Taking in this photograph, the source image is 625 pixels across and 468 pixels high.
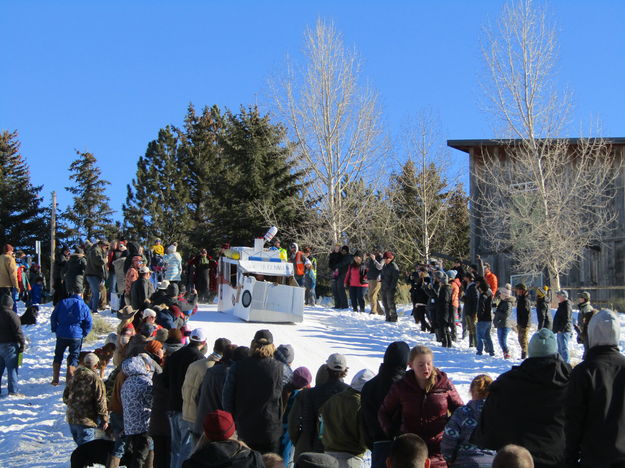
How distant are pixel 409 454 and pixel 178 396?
13.9 ft

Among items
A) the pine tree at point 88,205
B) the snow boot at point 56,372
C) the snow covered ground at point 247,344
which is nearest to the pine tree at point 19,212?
the pine tree at point 88,205

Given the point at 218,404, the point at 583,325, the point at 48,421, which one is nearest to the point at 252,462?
the point at 218,404

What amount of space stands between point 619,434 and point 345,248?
19.1 metres

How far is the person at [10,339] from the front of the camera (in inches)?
517

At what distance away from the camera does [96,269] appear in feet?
66.9

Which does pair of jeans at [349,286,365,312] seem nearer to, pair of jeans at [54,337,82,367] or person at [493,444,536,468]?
pair of jeans at [54,337,82,367]

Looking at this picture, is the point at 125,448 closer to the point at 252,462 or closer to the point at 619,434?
the point at 252,462

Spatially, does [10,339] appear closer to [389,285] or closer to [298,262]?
[389,285]

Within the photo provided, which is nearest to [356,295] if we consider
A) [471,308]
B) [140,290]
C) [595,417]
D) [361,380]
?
[471,308]

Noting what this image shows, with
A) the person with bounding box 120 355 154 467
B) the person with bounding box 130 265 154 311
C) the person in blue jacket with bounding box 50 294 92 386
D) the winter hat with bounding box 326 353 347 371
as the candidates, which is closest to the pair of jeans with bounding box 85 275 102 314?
the person with bounding box 130 265 154 311

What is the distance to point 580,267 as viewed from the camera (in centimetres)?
2995

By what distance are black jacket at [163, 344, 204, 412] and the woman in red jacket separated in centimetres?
288

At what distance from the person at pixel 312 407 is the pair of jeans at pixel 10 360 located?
769cm

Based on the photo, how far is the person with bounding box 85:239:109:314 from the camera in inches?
787
